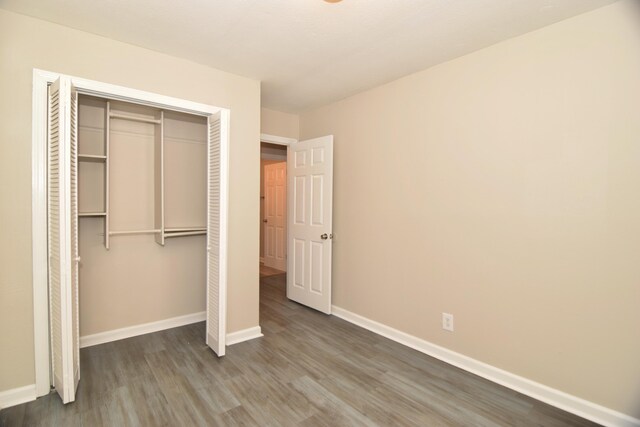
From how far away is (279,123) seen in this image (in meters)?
4.11

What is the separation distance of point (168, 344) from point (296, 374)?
131 centimetres

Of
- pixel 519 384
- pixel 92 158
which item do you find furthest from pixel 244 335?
pixel 519 384

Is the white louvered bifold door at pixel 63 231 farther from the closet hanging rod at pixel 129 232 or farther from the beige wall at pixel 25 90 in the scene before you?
the closet hanging rod at pixel 129 232

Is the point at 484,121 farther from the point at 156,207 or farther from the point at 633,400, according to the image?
the point at 156,207

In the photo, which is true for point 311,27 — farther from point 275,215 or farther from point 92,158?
point 275,215

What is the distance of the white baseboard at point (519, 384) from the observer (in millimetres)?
1875

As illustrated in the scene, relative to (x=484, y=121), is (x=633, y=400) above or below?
below

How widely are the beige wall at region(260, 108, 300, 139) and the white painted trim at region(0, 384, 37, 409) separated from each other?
315 cm

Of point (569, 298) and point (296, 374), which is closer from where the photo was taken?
point (569, 298)

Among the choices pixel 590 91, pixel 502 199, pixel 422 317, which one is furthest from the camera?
pixel 422 317

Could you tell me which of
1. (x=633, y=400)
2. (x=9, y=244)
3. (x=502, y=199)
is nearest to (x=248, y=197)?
(x=9, y=244)

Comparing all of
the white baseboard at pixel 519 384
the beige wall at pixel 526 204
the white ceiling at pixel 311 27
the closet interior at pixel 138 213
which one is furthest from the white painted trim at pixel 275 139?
the white baseboard at pixel 519 384

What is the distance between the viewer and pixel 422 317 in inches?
112

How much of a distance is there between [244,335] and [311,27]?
2708 millimetres
